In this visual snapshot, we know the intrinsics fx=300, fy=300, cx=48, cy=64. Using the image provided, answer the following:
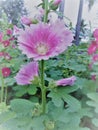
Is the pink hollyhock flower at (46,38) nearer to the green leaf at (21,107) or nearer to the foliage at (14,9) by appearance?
the green leaf at (21,107)

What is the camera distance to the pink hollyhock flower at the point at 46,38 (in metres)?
0.43

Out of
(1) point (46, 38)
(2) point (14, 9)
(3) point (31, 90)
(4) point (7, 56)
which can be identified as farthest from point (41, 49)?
(2) point (14, 9)

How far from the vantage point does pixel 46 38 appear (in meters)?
0.45

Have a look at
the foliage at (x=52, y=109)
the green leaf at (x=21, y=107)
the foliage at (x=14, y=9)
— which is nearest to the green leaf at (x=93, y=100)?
the foliage at (x=52, y=109)

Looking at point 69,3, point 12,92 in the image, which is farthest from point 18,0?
point 12,92

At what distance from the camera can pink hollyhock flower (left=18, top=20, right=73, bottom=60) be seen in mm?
433

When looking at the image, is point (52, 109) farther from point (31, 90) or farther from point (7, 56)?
point (7, 56)

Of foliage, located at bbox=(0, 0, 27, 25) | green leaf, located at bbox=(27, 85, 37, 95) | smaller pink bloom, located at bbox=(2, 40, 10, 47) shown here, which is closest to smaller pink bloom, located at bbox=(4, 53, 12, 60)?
smaller pink bloom, located at bbox=(2, 40, 10, 47)

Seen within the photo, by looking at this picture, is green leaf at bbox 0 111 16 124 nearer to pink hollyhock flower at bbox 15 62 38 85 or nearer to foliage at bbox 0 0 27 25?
pink hollyhock flower at bbox 15 62 38 85

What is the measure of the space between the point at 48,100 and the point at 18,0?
0.60 m

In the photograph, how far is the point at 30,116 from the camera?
0.48 m

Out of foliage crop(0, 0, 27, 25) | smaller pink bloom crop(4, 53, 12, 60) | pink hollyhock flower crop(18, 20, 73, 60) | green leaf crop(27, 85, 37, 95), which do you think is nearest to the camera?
pink hollyhock flower crop(18, 20, 73, 60)

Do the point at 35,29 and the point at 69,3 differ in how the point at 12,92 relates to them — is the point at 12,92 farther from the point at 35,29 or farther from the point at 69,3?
the point at 69,3

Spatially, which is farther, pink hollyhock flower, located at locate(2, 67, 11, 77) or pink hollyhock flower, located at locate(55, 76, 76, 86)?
pink hollyhock flower, located at locate(2, 67, 11, 77)
